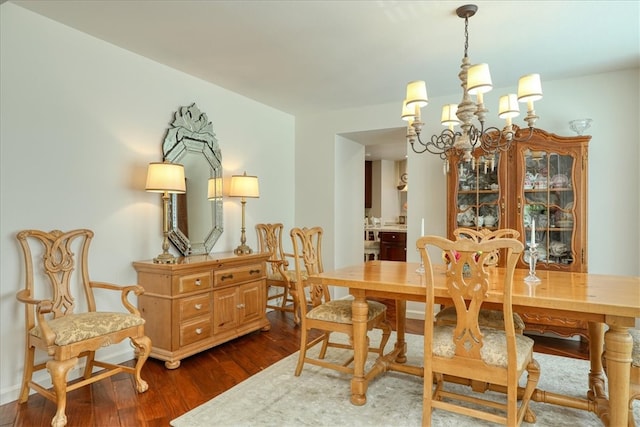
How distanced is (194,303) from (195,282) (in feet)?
0.56

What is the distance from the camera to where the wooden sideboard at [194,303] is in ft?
10.00

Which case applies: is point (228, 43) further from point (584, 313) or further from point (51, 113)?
point (584, 313)

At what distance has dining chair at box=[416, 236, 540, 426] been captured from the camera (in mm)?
1936

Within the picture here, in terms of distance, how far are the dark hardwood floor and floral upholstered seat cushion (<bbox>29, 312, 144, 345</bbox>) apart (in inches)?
18.4

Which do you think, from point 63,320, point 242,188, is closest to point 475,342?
point 63,320

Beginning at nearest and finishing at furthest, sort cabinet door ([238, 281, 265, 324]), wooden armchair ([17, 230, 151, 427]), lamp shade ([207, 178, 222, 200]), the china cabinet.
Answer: wooden armchair ([17, 230, 151, 427]) → the china cabinet → cabinet door ([238, 281, 265, 324]) → lamp shade ([207, 178, 222, 200])

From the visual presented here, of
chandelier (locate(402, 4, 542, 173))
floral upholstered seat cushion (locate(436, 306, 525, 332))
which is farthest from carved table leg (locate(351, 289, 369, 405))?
chandelier (locate(402, 4, 542, 173))

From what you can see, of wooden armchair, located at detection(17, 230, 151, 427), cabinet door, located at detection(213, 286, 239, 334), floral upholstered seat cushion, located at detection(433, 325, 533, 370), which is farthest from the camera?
cabinet door, located at detection(213, 286, 239, 334)

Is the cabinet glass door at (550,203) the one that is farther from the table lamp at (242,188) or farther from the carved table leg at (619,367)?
the table lamp at (242,188)

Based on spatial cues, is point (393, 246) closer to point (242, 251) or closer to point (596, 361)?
point (242, 251)

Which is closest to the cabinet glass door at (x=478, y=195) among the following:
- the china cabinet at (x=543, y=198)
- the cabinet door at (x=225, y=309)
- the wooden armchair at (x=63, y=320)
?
the china cabinet at (x=543, y=198)

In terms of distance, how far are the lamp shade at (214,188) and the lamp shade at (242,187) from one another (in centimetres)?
12

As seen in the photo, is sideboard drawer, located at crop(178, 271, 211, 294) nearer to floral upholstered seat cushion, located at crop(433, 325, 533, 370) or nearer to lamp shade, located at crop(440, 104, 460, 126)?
floral upholstered seat cushion, located at crop(433, 325, 533, 370)

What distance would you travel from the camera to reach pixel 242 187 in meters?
4.07
